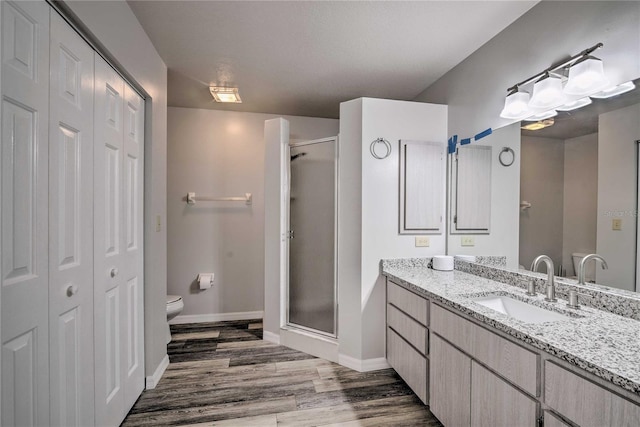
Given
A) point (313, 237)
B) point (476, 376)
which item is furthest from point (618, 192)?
point (313, 237)

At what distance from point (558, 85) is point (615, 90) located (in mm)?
283

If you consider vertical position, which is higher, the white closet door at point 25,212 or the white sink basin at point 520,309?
the white closet door at point 25,212

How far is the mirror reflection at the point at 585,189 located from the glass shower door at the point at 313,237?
4.81 ft

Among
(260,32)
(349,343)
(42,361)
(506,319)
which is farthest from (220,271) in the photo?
(506,319)

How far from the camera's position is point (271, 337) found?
2.90m

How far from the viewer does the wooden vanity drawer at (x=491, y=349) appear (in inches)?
42.6

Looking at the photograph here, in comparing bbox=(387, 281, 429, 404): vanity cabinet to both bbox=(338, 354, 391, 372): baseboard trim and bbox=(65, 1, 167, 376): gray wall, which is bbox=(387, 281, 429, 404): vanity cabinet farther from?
bbox=(65, 1, 167, 376): gray wall

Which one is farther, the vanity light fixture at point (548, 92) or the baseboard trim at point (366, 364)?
the baseboard trim at point (366, 364)

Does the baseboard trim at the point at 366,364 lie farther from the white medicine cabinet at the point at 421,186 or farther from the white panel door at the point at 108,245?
the white panel door at the point at 108,245

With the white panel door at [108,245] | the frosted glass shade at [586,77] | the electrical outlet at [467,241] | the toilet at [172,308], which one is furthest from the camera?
the toilet at [172,308]

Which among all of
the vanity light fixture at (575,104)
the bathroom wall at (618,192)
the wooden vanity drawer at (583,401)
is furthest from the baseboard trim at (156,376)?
the vanity light fixture at (575,104)

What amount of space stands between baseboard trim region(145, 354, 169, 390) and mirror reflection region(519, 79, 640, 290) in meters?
2.73

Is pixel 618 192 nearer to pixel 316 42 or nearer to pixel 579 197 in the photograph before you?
pixel 579 197

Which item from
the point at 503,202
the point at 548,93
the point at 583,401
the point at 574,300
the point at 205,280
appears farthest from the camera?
the point at 205,280
